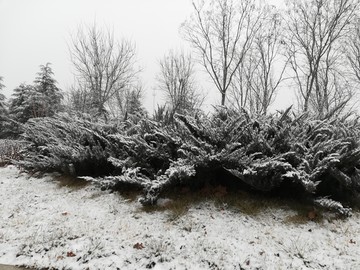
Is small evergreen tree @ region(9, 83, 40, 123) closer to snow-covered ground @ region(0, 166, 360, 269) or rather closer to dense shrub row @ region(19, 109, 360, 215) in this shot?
dense shrub row @ region(19, 109, 360, 215)

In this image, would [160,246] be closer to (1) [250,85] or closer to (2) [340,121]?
(2) [340,121]

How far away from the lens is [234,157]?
10.9 ft

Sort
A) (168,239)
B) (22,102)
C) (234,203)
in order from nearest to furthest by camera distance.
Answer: (168,239) < (234,203) < (22,102)

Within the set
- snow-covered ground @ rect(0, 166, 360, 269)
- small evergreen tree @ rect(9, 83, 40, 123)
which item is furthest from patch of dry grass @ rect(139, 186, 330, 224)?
small evergreen tree @ rect(9, 83, 40, 123)

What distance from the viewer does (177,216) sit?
122 inches

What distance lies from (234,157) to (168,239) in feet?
4.11

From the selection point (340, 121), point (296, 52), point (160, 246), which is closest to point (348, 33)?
point (296, 52)

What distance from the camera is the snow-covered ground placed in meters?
2.40

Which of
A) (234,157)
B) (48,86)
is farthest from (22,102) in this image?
(234,157)

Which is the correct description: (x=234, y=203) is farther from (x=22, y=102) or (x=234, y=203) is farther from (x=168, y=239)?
(x=22, y=102)

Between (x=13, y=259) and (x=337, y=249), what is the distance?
9.94ft

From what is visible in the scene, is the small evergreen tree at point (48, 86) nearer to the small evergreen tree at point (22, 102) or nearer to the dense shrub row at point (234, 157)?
the small evergreen tree at point (22, 102)

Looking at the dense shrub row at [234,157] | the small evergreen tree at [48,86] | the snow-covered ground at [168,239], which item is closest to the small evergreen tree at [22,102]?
the small evergreen tree at [48,86]

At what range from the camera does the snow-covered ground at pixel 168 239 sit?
2.40 meters
